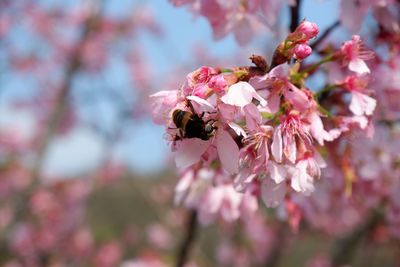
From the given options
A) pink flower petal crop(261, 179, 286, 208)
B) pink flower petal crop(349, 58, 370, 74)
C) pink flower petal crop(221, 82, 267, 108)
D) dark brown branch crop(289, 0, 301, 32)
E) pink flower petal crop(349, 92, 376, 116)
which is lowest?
pink flower petal crop(261, 179, 286, 208)

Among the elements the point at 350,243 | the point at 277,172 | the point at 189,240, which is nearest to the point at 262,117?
the point at 277,172

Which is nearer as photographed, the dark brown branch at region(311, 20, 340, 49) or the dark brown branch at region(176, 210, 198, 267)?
the dark brown branch at region(311, 20, 340, 49)

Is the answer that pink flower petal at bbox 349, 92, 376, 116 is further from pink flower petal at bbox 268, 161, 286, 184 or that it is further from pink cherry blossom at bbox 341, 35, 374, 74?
pink flower petal at bbox 268, 161, 286, 184

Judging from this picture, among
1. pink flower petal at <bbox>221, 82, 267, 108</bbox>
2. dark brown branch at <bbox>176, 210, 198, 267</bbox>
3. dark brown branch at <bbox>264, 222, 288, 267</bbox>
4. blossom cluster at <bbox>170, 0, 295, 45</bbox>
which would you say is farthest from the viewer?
dark brown branch at <bbox>264, 222, 288, 267</bbox>

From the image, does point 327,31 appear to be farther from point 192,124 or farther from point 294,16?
point 192,124

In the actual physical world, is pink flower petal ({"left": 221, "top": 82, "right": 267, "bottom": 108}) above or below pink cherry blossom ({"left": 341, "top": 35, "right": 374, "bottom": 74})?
above

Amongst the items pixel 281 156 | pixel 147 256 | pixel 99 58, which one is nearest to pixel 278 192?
pixel 281 156

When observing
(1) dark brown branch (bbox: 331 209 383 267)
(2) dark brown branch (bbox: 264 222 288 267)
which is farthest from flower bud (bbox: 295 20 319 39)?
(2) dark brown branch (bbox: 264 222 288 267)

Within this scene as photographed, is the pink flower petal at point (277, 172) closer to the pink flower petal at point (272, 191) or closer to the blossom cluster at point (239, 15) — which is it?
the pink flower petal at point (272, 191)
